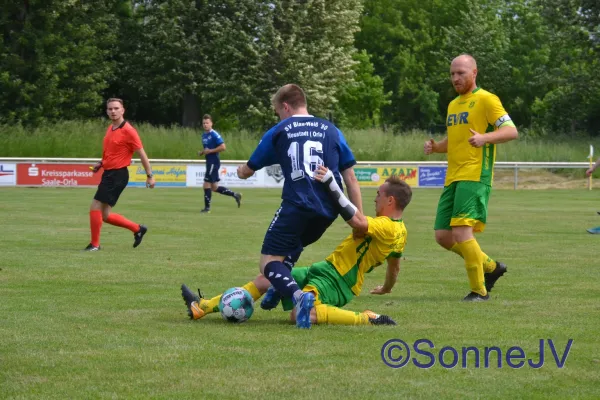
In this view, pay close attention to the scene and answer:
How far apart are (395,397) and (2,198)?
990 inches

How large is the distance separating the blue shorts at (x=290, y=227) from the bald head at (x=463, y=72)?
7.12 ft

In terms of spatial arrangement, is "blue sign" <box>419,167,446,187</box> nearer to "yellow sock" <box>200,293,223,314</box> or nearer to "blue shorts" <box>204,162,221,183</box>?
"blue shorts" <box>204,162,221,183</box>

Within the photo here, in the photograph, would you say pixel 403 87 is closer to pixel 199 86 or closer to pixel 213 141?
pixel 199 86

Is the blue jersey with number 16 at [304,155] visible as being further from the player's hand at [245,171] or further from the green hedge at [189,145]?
the green hedge at [189,145]

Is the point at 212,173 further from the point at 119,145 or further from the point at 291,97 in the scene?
the point at 291,97

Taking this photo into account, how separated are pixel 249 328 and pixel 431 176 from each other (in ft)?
109

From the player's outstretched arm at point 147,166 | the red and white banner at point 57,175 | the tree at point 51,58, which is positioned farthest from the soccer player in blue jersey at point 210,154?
the tree at point 51,58

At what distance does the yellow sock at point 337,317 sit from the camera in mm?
7441

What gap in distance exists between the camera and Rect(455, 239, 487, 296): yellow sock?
912 cm

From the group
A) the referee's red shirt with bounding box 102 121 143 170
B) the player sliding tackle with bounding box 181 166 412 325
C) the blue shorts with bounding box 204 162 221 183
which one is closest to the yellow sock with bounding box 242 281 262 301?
the player sliding tackle with bounding box 181 166 412 325

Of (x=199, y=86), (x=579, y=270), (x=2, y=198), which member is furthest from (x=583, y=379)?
(x=199, y=86)

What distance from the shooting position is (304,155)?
745 cm

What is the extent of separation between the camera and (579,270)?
11.8m

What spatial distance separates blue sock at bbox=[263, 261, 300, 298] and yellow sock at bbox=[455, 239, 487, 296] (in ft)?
7.22
